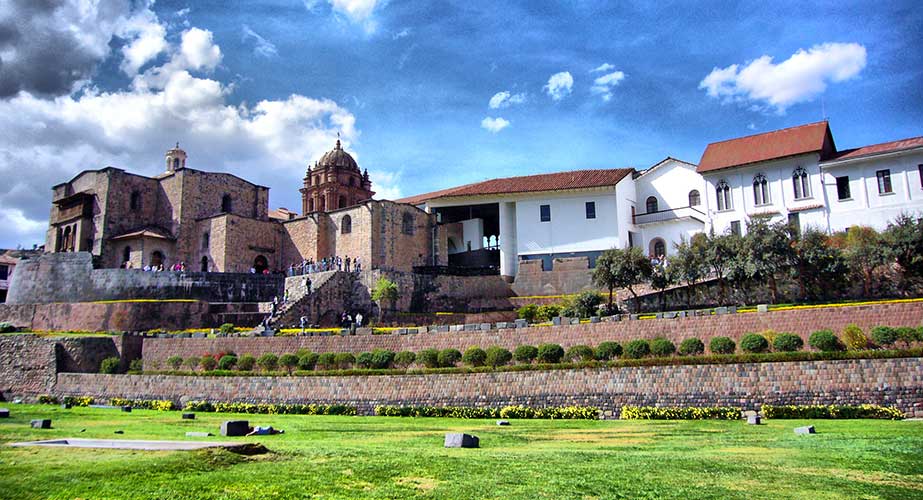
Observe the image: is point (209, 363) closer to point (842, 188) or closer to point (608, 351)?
point (608, 351)

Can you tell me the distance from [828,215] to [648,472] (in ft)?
106

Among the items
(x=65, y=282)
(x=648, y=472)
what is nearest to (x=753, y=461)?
(x=648, y=472)

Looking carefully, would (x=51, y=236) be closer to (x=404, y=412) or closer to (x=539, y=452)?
(x=404, y=412)

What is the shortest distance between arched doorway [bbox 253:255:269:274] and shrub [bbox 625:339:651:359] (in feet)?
115

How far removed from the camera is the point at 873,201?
3528 cm

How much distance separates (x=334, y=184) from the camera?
189 feet

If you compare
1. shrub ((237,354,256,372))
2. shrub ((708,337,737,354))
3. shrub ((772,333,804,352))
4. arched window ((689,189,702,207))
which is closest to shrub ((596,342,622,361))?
shrub ((708,337,737,354))

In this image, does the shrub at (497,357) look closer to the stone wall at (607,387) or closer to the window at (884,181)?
the stone wall at (607,387)

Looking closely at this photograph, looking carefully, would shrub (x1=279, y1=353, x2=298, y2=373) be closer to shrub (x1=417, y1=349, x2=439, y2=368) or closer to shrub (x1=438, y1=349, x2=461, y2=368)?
shrub (x1=417, y1=349, x2=439, y2=368)

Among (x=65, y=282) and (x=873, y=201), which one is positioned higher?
(x=873, y=201)

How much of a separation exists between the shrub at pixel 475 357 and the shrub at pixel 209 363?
11.6m

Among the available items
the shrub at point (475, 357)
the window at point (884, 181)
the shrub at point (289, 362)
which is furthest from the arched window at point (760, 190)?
the shrub at point (289, 362)

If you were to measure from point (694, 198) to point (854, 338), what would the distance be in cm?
2461

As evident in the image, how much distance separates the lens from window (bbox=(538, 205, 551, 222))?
45.6m
